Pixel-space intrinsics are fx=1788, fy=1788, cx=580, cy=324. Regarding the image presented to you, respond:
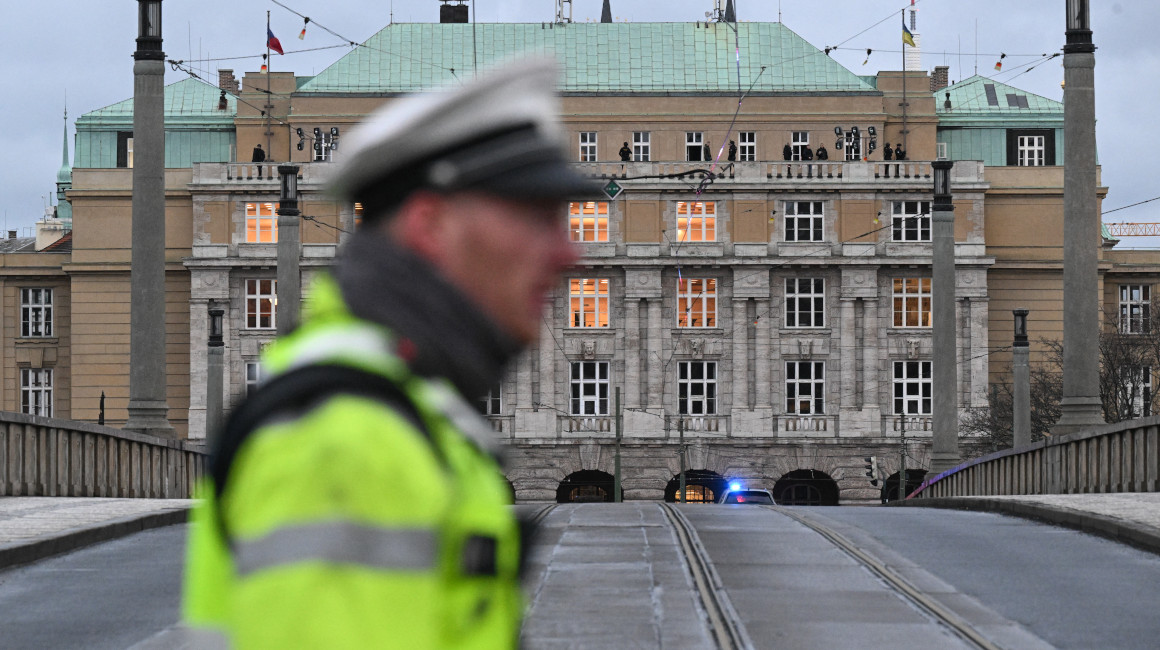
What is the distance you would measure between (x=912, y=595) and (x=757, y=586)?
132 cm

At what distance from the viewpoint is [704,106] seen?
74.3 meters

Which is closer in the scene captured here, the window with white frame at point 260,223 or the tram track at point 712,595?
the tram track at point 712,595

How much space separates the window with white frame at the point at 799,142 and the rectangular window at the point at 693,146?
3798 mm

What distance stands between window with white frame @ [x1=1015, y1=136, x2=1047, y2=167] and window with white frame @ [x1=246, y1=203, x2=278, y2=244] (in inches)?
1274

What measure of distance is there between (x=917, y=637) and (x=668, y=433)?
58.5m

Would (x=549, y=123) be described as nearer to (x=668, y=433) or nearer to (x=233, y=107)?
(x=668, y=433)

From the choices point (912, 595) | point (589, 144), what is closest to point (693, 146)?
point (589, 144)

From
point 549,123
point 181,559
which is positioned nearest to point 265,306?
point 181,559

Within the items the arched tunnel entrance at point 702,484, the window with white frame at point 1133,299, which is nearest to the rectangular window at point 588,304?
the arched tunnel entrance at point 702,484

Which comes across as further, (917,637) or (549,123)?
(917,637)

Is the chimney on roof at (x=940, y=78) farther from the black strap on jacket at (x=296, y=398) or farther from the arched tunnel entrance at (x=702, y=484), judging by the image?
the black strap on jacket at (x=296, y=398)

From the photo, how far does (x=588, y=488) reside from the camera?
235ft

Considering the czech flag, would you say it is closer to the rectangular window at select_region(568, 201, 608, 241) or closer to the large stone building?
the large stone building

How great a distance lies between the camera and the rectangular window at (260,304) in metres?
72.9
